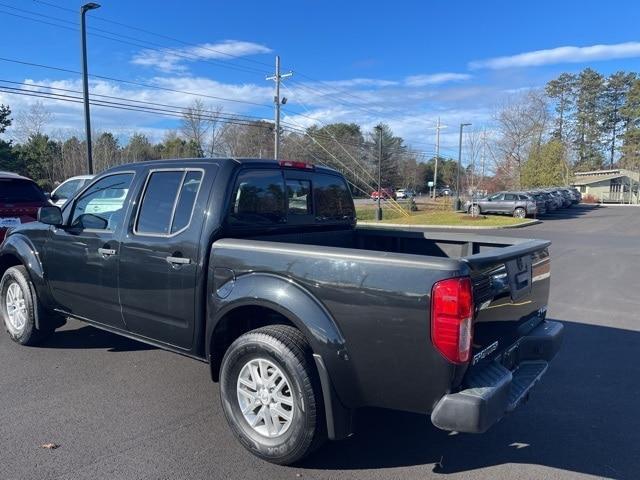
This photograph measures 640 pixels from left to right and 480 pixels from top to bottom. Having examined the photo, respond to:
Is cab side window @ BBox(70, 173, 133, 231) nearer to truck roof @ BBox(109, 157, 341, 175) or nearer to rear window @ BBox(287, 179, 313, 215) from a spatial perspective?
truck roof @ BBox(109, 157, 341, 175)

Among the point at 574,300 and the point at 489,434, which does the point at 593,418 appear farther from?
the point at 574,300

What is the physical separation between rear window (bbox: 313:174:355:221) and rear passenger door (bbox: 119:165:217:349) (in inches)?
46.3

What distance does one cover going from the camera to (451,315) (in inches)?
109

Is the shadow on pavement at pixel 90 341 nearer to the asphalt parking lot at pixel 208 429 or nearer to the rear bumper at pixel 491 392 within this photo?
the asphalt parking lot at pixel 208 429

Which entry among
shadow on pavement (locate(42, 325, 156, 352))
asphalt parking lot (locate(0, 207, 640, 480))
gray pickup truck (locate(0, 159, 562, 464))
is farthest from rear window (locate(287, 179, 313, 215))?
shadow on pavement (locate(42, 325, 156, 352))

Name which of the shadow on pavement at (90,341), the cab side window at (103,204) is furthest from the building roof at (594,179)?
the cab side window at (103,204)

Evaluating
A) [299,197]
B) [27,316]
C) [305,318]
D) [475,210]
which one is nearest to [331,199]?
[299,197]

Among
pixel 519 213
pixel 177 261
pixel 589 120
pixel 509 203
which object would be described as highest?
pixel 589 120

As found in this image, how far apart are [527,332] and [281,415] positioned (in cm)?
185

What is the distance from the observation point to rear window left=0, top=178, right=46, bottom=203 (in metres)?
8.87

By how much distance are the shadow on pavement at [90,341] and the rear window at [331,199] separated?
241 cm

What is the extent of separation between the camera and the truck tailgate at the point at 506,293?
3.01 meters

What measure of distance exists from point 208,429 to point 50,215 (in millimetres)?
2504

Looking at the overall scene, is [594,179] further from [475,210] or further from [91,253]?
[91,253]
